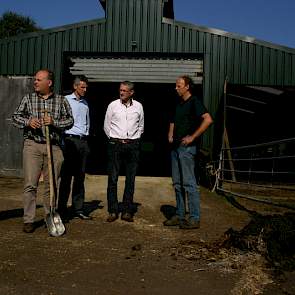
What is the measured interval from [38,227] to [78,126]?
1367 mm

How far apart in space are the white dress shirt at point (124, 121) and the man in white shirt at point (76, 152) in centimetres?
33

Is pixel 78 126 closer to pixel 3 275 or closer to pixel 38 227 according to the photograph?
pixel 38 227

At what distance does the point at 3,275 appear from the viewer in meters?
3.24

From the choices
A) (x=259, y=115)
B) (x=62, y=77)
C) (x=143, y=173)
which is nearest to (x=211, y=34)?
(x=62, y=77)

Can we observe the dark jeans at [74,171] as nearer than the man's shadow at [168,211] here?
Yes

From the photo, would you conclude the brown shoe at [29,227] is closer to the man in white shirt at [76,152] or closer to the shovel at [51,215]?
the shovel at [51,215]

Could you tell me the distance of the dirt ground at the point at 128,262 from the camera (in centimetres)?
311

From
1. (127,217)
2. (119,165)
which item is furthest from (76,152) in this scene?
(127,217)

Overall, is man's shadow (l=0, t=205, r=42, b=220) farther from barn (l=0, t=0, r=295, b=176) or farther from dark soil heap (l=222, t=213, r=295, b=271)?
barn (l=0, t=0, r=295, b=176)

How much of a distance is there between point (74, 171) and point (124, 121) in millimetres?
891

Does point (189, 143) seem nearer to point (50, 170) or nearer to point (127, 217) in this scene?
point (127, 217)

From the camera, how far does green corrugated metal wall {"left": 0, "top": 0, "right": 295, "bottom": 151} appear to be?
11.3m

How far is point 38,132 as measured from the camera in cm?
477

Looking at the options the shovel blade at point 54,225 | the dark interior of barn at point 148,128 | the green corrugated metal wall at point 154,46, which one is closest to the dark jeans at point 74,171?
the shovel blade at point 54,225
